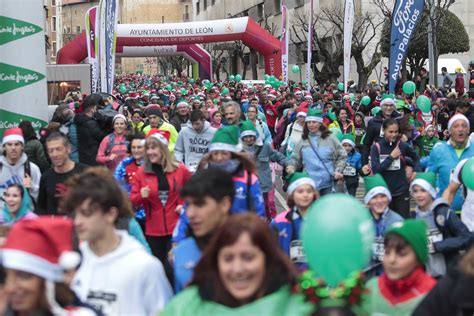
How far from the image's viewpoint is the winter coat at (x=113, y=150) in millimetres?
11180

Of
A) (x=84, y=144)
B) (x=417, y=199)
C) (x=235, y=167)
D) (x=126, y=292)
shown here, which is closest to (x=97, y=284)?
(x=126, y=292)

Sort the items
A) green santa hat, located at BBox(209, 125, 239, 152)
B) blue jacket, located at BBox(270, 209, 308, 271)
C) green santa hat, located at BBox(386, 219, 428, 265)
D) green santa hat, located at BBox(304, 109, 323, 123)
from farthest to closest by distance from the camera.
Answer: green santa hat, located at BBox(304, 109, 323, 123) → green santa hat, located at BBox(209, 125, 239, 152) → blue jacket, located at BBox(270, 209, 308, 271) → green santa hat, located at BBox(386, 219, 428, 265)

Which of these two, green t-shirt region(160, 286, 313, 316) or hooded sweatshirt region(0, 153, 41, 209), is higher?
hooded sweatshirt region(0, 153, 41, 209)

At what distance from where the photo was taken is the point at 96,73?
2252 centimetres

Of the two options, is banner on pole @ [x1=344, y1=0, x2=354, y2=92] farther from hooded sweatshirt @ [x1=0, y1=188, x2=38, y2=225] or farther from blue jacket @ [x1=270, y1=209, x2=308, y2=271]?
blue jacket @ [x1=270, y1=209, x2=308, y2=271]

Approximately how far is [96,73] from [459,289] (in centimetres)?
1908

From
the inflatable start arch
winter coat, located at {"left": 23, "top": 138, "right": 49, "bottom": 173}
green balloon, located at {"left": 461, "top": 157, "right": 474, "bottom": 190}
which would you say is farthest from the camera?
the inflatable start arch

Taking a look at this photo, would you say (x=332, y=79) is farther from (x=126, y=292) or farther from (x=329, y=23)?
(x=126, y=292)

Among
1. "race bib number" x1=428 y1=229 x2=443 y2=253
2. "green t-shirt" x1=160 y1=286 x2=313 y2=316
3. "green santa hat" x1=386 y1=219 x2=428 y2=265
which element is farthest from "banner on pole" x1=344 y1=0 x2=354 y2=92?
"green t-shirt" x1=160 y1=286 x2=313 y2=316

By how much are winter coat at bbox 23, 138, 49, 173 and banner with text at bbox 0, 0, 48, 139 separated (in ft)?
3.30

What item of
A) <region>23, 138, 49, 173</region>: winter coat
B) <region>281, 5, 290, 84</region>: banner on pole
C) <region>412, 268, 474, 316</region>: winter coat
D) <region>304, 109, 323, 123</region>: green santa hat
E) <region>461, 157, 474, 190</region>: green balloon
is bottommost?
<region>412, 268, 474, 316</region>: winter coat

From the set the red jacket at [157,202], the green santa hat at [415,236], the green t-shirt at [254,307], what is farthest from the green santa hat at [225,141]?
the green t-shirt at [254,307]

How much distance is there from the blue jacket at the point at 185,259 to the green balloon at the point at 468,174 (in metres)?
3.57

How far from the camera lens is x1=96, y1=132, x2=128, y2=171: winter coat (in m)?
11.2
